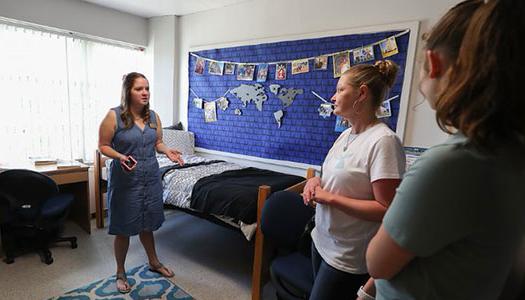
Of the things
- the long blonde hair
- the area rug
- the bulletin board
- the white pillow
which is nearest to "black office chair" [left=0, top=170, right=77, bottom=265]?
the area rug

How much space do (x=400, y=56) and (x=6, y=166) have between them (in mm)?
3438

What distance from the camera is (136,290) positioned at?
202 centimetres

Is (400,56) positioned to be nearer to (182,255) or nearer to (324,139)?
(324,139)

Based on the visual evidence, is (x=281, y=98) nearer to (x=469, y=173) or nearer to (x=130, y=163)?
(x=130, y=163)

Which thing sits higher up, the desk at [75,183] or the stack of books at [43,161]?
the stack of books at [43,161]

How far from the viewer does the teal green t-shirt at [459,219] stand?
0.50m

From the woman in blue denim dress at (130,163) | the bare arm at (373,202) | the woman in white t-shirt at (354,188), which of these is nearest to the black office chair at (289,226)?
the woman in white t-shirt at (354,188)

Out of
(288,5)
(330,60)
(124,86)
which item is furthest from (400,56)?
(124,86)

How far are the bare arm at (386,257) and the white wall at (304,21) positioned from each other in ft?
4.30

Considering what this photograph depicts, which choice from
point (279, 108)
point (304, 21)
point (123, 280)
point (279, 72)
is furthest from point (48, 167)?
point (304, 21)

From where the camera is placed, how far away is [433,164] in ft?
1.67

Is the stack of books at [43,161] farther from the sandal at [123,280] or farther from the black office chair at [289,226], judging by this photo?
the black office chair at [289,226]

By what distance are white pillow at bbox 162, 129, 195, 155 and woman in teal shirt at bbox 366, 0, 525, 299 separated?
3.15 m

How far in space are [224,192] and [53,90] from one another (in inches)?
94.9
